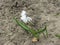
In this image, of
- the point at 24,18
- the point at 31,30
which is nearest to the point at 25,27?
the point at 31,30

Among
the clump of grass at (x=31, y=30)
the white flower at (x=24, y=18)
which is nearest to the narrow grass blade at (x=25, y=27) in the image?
the clump of grass at (x=31, y=30)

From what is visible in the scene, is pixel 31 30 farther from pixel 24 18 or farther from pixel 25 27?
pixel 24 18

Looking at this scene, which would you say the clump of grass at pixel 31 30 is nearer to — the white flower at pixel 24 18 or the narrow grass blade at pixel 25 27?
the narrow grass blade at pixel 25 27

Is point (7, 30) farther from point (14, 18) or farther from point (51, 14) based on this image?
point (51, 14)

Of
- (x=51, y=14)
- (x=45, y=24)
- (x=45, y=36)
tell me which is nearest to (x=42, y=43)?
(x=45, y=36)

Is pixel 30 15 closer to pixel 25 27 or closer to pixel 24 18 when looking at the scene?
pixel 24 18

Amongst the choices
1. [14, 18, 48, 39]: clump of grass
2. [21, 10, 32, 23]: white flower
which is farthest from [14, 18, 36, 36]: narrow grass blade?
[21, 10, 32, 23]: white flower

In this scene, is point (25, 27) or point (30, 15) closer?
point (25, 27)

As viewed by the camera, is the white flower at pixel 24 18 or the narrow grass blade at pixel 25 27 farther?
the white flower at pixel 24 18
